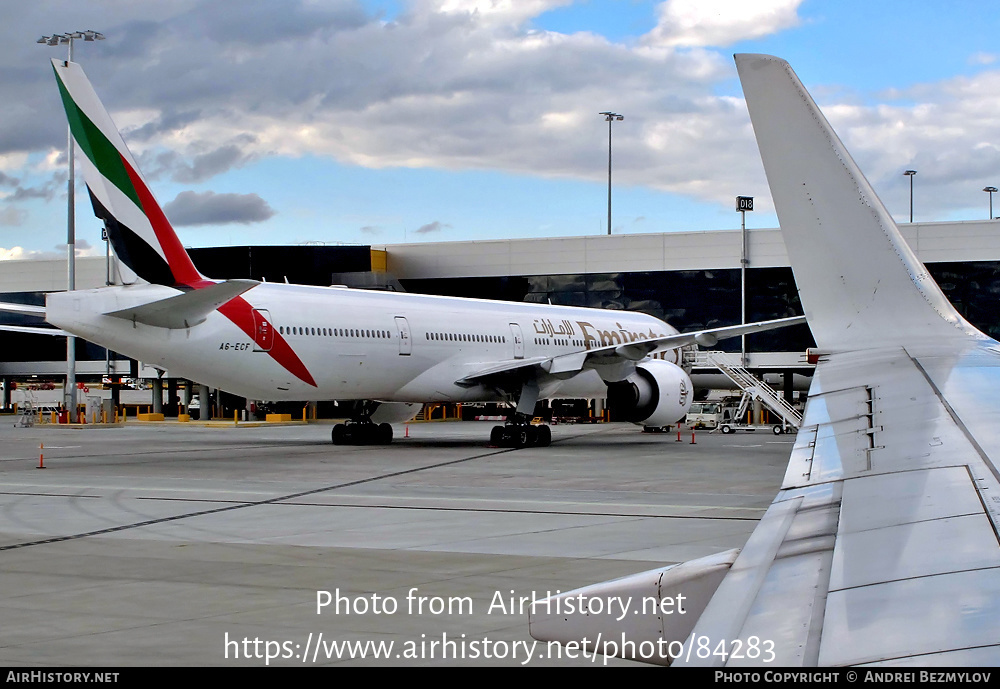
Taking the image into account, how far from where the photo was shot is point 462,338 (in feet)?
79.2

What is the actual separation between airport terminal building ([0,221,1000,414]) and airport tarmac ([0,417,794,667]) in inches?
1218

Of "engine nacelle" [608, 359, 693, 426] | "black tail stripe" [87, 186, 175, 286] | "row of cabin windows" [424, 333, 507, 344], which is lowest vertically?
"engine nacelle" [608, 359, 693, 426]

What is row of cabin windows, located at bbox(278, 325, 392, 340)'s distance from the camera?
19828mm

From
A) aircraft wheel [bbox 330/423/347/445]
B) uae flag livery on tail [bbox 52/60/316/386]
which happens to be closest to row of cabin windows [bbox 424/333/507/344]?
aircraft wheel [bbox 330/423/347/445]

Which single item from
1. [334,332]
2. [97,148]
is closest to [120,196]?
[97,148]

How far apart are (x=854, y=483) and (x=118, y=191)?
55.7 feet

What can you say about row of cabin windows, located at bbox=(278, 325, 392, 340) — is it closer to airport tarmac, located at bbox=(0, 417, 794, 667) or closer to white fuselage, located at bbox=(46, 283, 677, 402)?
white fuselage, located at bbox=(46, 283, 677, 402)

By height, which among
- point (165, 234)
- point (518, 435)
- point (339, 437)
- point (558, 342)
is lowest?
point (339, 437)

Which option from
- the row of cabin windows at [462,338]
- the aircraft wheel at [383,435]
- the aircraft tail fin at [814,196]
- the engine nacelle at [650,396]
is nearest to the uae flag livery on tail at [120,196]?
the row of cabin windows at [462,338]

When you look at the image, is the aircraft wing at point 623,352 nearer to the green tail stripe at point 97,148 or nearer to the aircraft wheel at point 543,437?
the aircraft wheel at point 543,437

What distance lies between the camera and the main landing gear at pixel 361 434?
24016 mm

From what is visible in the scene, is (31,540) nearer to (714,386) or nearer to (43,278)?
(714,386)

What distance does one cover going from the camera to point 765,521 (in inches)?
113

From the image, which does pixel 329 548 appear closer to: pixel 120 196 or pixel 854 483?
pixel 854 483
